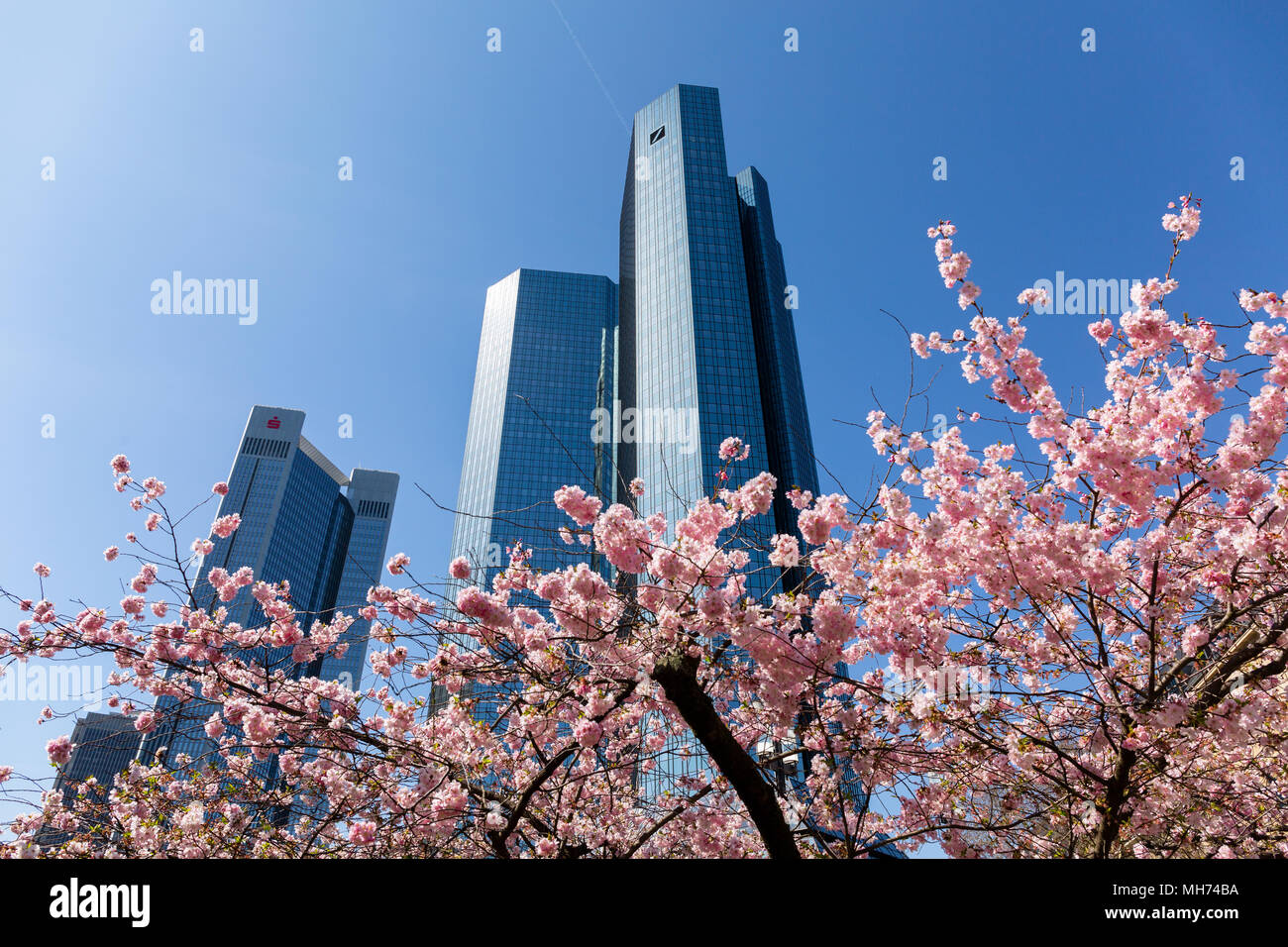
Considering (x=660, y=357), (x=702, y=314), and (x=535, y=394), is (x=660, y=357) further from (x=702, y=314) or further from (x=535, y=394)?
(x=535, y=394)

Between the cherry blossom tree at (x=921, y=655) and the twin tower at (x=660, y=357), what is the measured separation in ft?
183

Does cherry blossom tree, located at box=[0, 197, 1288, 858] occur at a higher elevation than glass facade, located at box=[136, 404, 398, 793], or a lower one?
lower

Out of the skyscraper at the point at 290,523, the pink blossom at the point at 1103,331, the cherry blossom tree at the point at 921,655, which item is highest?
the skyscraper at the point at 290,523

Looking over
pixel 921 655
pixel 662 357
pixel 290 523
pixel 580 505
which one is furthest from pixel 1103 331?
pixel 290 523

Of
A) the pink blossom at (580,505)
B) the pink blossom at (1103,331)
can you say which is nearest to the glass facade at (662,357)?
the pink blossom at (1103,331)

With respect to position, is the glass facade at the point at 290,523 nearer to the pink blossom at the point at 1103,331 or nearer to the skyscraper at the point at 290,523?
the skyscraper at the point at 290,523

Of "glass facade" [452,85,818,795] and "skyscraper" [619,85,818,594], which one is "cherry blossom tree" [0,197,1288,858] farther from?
"skyscraper" [619,85,818,594]

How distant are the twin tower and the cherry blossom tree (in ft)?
183

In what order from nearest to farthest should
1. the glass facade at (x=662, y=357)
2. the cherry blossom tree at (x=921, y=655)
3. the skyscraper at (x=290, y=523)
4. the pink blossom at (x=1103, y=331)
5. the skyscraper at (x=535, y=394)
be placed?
1. the cherry blossom tree at (x=921, y=655)
2. the pink blossom at (x=1103, y=331)
3. the glass facade at (x=662, y=357)
4. the skyscraper at (x=535, y=394)
5. the skyscraper at (x=290, y=523)

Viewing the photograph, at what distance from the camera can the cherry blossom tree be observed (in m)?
4.24

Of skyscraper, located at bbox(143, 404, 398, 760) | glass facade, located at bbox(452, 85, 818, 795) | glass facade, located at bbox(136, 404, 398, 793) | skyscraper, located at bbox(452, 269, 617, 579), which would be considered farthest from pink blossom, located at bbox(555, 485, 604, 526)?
glass facade, located at bbox(136, 404, 398, 793)

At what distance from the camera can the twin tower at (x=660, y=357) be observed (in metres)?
78.2

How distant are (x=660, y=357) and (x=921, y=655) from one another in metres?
80.9
